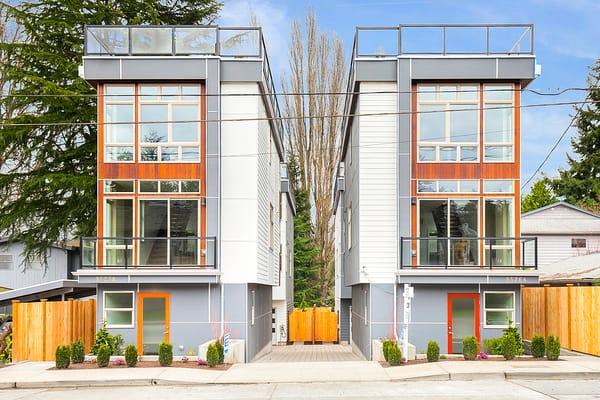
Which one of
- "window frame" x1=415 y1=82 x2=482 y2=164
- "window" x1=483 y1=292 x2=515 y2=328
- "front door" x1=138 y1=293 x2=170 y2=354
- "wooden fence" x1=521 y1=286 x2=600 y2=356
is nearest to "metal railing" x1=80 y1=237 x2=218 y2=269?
"front door" x1=138 y1=293 x2=170 y2=354

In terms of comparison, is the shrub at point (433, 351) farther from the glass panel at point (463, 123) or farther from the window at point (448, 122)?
the glass panel at point (463, 123)

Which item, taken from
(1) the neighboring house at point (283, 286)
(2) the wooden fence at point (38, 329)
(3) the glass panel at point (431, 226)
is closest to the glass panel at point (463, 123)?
(3) the glass panel at point (431, 226)

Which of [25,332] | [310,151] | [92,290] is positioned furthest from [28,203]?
[310,151]

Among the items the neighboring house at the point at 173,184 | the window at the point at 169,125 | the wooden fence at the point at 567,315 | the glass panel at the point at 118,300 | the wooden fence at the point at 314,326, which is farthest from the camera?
the wooden fence at the point at 314,326

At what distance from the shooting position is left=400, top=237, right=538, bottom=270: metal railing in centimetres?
2611

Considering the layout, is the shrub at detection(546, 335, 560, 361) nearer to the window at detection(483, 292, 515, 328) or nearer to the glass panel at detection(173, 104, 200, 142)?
the window at detection(483, 292, 515, 328)

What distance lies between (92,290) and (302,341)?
20.1 metres

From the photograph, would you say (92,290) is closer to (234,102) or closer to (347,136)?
(234,102)

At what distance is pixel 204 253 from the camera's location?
86.7ft

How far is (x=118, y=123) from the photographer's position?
2678 cm

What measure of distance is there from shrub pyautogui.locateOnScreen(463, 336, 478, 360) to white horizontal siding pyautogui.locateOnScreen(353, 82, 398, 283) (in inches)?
150

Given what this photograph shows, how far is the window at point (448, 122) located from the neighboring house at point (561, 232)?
72.3 feet

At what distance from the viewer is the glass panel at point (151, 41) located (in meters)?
26.8

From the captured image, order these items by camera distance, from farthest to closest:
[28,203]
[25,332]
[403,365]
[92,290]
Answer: [28,203], [92,290], [25,332], [403,365]
